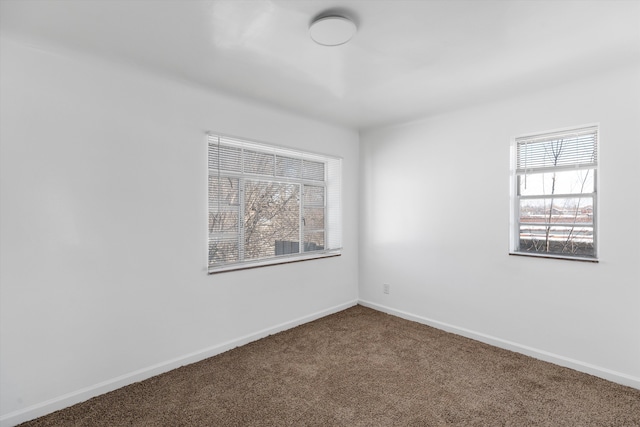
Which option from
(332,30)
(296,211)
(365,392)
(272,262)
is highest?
(332,30)

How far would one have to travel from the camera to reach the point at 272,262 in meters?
3.35

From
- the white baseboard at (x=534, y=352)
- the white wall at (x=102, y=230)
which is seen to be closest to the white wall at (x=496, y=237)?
the white baseboard at (x=534, y=352)

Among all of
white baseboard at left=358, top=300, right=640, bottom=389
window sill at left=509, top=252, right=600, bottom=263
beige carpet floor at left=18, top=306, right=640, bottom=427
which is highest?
window sill at left=509, top=252, right=600, bottom=263

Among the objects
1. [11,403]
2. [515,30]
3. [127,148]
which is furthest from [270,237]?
[515,30]

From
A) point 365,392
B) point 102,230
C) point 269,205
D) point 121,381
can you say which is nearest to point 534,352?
point 365,392

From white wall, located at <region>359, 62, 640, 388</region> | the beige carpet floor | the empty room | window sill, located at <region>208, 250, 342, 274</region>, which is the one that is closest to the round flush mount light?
the empty room

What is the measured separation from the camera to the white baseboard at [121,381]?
199 centimetres

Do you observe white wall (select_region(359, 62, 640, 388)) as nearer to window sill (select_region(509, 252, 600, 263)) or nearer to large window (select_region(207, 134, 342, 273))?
window sill (select_region(509, 252, 600, 263))

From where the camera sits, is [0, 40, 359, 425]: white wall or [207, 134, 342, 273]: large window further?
[207, 134, 342, 273]: large window

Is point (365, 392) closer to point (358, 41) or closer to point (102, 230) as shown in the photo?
point (102, 230)

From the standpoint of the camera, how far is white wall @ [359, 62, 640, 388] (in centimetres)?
242

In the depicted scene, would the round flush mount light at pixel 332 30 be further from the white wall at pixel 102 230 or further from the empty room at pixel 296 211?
the white wall at pixel 102 230

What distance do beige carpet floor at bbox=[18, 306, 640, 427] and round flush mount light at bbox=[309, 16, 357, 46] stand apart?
7.94 ft

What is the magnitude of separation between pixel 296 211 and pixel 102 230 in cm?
192
